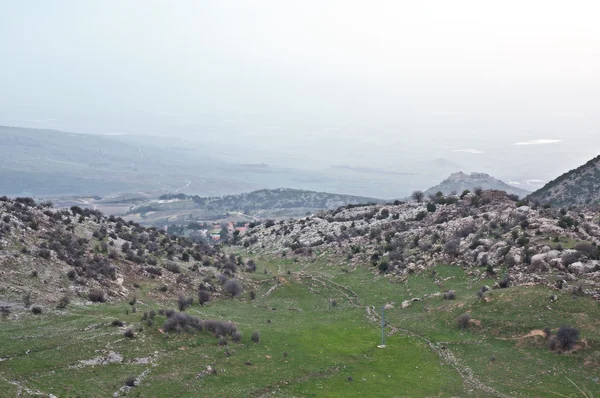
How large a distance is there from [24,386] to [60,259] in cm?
1644

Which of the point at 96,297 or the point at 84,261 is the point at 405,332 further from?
the point at 84,261

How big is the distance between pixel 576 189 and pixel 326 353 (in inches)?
2884

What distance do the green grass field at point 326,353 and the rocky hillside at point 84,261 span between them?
2086 millimetres

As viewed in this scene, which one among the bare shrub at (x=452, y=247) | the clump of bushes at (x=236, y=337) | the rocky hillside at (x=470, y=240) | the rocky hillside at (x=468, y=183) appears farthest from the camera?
the rocky hillside at (x=468, y=183)

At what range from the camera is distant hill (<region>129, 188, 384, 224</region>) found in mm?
158125

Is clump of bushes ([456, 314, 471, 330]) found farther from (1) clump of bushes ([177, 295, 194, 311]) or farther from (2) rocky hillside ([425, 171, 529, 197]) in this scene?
(2) rocky hillside ([425, 171, 529, 197])

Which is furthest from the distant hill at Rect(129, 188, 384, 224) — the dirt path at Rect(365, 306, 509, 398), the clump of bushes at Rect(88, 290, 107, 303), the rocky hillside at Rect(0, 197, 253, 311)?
the dirt path at Rect(365, 306, 509, 398)

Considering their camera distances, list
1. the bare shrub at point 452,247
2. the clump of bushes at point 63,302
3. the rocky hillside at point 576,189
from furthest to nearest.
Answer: the rocky hillside at point 576,189
the bare shrub at point 452,247
the clump of bushes at point 63,302

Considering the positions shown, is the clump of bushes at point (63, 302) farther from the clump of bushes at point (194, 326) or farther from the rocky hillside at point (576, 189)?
the rocky hillside at point (576, 189)

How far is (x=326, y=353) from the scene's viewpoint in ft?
89.9

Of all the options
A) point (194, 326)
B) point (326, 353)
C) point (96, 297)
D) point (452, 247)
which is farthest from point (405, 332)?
point (96, 297)

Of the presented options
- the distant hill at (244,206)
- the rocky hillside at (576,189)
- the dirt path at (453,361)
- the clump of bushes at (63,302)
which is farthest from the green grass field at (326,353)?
the distant hill at (244,206)

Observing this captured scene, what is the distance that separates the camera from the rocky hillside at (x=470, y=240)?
3362cm

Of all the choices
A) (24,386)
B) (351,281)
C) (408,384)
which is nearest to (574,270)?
(408,384)
